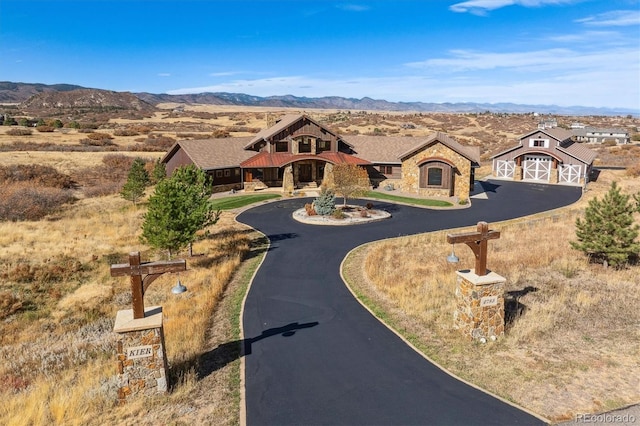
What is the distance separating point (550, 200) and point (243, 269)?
3264cm

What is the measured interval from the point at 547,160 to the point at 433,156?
18056 mm

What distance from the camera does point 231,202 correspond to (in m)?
40.1

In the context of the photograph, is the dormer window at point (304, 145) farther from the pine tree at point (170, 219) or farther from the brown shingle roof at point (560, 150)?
the pine tree at point (170, 219)

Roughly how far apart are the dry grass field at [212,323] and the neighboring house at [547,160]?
1958 centimetres

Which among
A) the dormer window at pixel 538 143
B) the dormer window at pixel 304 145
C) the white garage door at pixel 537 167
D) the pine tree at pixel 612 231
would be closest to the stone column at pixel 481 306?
the pine tree at pixel 612 231

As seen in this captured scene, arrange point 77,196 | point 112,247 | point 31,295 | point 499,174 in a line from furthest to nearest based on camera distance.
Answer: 1. point 499,174
2. point 77,196
3. point 112,247
4. point 31,295

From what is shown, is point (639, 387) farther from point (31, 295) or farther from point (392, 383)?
point (31, 295)

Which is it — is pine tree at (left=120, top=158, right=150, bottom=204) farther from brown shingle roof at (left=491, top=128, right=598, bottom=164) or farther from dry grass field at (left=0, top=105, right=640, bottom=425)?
brown shingle roof at (left=491, top=128, right=598, bottom=164)

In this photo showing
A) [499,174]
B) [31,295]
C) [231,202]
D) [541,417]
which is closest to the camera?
[541,417]

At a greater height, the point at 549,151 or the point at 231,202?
the point at 549,151

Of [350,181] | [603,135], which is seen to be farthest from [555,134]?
[603,135]

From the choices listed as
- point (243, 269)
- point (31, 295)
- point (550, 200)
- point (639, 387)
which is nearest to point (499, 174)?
point (550, 200)

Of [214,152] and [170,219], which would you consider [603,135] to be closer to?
[214,152]

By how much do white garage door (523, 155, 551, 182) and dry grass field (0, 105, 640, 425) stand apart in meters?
20.6
